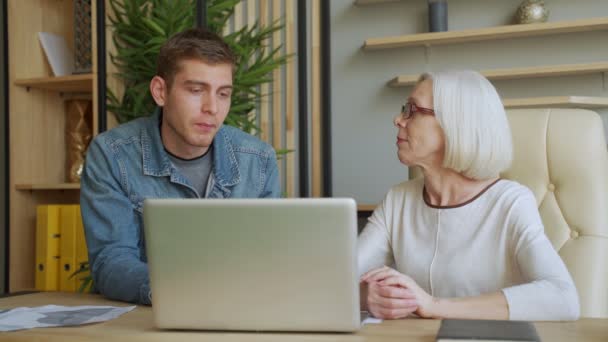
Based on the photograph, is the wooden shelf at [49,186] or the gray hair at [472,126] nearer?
the gray hair at [472,126]

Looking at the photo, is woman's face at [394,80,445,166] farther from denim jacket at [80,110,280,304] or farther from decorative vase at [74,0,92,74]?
decorative vase at [74,0,92,74]

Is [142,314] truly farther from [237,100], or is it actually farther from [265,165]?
[237,100]

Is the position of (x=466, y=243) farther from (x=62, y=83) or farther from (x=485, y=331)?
(x=62, y=83)

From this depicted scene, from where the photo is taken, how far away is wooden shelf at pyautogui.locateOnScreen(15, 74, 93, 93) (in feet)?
10.7

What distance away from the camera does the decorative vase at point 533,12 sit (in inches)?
117

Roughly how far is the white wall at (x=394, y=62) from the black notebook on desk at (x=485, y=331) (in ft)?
7.72

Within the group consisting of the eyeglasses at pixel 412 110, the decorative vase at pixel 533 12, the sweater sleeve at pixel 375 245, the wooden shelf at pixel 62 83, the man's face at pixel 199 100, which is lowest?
the sweater sleeve at pixel 375 245

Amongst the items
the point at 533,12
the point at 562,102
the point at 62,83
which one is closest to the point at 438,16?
the point at 533,12

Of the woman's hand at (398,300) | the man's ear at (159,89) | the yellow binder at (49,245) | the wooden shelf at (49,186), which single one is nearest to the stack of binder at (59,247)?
the yellow binder at (49,245)

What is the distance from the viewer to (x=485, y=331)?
34.4 inches

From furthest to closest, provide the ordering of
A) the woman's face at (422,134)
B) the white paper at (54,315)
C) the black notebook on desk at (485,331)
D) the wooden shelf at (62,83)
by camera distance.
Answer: the wooden shelf at (62,83) → the woman's face at (422,134) → the white paper at (54,315) → the black notebook on desk at (485,331)

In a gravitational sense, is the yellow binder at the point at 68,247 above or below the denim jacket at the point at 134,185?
below

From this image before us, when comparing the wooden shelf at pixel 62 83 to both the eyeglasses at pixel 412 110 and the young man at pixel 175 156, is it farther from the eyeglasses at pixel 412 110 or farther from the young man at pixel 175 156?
the eyeglasses at pixel 412 110

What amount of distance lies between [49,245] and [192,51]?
1.71m
